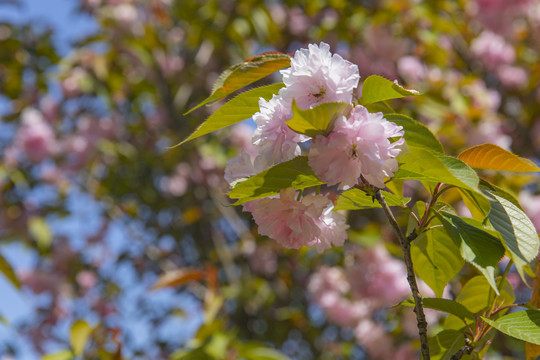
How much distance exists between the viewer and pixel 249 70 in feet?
1.78

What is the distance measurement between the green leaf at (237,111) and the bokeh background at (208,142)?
1.32 meters

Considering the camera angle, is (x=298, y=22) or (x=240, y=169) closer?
(x=240, y=169)

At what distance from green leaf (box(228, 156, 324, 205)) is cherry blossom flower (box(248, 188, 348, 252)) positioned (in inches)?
1.7

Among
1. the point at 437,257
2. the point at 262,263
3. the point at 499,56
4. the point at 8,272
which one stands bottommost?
the point at 262,263

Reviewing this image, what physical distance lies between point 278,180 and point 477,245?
0.62ft

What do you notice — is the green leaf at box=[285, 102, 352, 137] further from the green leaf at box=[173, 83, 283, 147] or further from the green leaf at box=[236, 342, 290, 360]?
the green leaf at box=[236, 342, 290, 360]

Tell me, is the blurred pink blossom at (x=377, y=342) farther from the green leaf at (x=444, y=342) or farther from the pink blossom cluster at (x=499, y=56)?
the pink blossom cluster at (x=499, y=56)

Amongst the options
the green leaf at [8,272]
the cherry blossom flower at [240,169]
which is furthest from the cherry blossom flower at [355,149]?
the green leaf at [8,272]

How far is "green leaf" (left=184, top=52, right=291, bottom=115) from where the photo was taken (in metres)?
0.54

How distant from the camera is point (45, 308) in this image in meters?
3.37

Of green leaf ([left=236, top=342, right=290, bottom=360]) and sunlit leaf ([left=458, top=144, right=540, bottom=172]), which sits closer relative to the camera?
sunlit leaf ([left=458, top=144, right=540, bottom=172])

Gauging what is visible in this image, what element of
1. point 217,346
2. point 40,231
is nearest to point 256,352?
point 217,346

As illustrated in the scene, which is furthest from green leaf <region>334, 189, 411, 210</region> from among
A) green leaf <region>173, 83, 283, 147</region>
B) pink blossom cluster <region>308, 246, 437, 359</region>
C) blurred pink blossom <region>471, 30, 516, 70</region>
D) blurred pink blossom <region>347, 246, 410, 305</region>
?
blurred pink blossom <region>471, 30, 516, 70</region>

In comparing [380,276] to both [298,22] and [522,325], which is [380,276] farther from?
[298,22]
